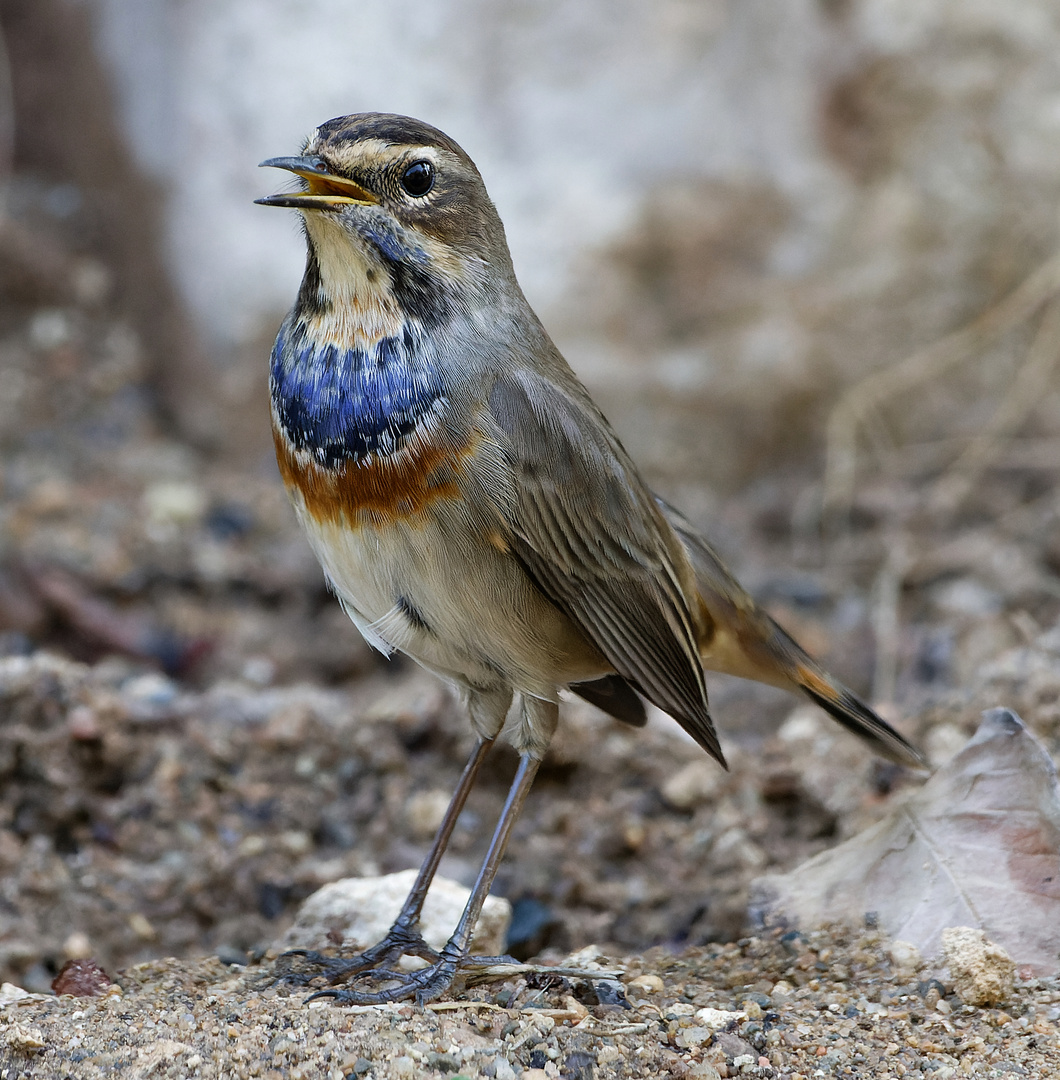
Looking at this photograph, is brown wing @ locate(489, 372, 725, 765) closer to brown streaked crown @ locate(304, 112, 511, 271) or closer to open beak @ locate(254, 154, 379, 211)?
brown streaked crown @ locate(304, 112, 511, 271)

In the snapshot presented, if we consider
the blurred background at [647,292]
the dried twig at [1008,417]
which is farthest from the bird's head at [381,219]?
the dried twig at [1008,417]

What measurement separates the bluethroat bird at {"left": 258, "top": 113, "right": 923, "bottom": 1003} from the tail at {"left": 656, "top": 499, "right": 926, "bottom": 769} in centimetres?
32

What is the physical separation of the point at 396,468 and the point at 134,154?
17.6ft

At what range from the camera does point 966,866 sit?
3.55m

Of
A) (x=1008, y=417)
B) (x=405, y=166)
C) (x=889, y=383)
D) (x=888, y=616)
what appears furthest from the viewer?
(x=889, y=383)

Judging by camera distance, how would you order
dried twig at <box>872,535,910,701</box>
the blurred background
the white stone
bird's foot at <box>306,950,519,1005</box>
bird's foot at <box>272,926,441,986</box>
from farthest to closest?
the blurred background, dried twig at <box>872,535,910,701</box>, the white stone, bird's foot at <box>272,926,441,986</box>, bird's foot at <box>306,950,519,1005</box>

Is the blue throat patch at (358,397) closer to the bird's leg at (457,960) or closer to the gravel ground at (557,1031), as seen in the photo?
the bird's leg at (457,960)

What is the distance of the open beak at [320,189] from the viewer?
3.32m

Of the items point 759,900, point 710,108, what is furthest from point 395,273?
point 710,108

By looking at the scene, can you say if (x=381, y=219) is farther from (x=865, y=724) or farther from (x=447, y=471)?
(x=865, y=724)

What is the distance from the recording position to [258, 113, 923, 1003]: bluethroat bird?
10.8 feet

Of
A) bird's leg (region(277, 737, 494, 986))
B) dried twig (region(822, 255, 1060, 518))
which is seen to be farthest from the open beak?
dried twig (region(822, 255, 1060, 518))

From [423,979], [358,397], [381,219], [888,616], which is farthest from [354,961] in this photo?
[888,616]

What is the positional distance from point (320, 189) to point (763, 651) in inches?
75.0
